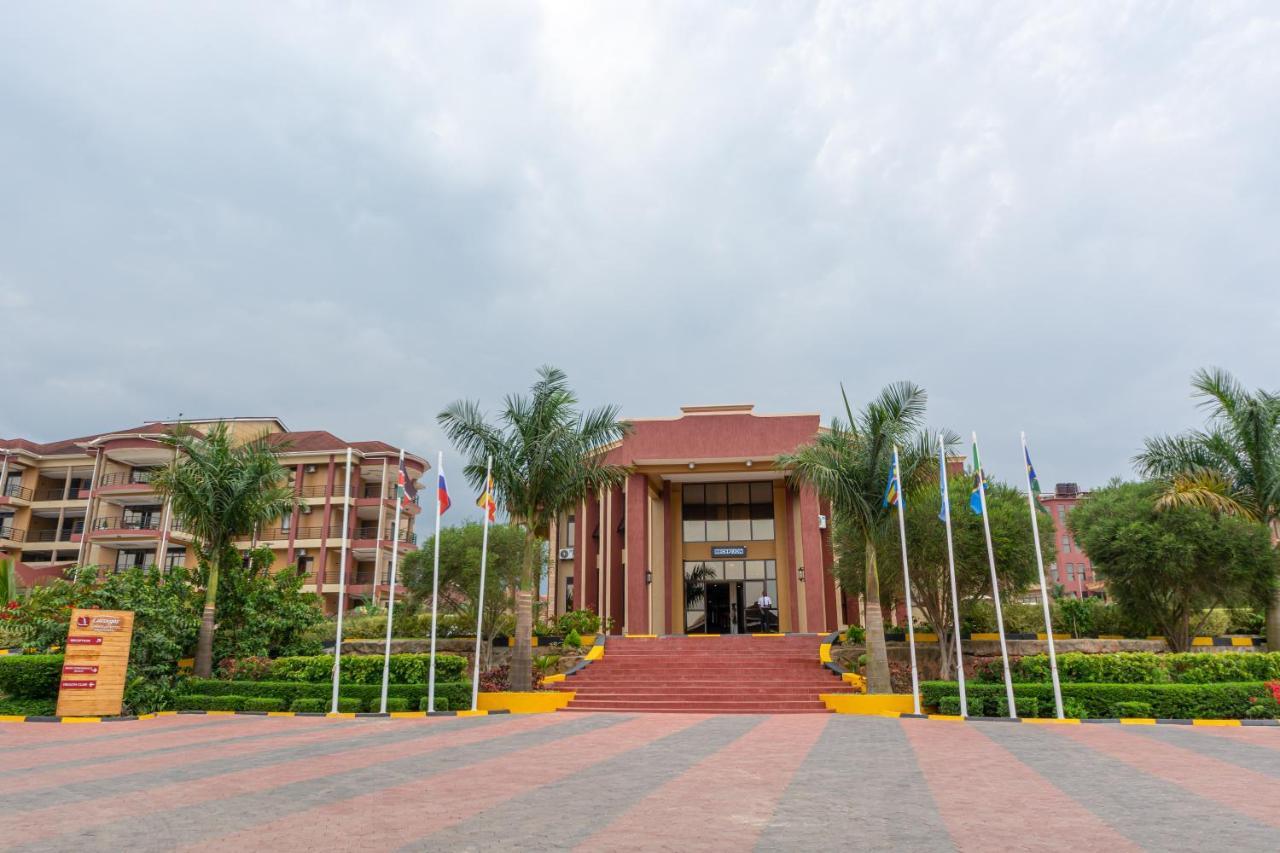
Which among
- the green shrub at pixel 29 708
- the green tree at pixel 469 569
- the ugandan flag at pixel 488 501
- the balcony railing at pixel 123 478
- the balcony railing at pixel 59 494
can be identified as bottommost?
the green shrub at pixel 29 708

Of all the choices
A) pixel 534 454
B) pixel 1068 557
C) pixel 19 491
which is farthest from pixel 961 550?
pixel 1068 557

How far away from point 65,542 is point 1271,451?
54790 millimetres

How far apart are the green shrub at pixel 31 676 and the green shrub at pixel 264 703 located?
12.6 feet

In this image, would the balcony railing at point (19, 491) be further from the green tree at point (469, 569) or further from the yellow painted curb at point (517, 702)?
the yellow painted curb at point (517, 702)

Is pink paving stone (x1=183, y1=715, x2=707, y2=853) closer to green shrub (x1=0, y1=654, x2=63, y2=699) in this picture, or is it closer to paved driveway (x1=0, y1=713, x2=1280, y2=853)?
paved driveway (x1=0, y1=713, x2=1280, y2=853)

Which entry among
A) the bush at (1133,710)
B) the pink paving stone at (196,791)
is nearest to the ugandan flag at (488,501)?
the pink paving stone at (196,791)

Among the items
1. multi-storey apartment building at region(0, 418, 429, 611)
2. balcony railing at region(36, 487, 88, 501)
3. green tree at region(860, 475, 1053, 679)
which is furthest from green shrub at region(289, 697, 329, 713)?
balcony railing at region(36, 487, 88, 501)

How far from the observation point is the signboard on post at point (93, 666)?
53.6ft

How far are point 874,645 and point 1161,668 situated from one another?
5.69 meters

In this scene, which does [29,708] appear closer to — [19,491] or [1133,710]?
[1133,710]

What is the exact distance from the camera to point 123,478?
46594 mm

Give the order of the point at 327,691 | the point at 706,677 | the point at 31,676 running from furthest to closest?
the point at 706,677 < the point at 327,691 < the point at 31,676

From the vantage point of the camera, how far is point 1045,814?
6.86m

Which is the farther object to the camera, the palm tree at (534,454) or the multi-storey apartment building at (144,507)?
the multi-storey apartment building at (144,507)
